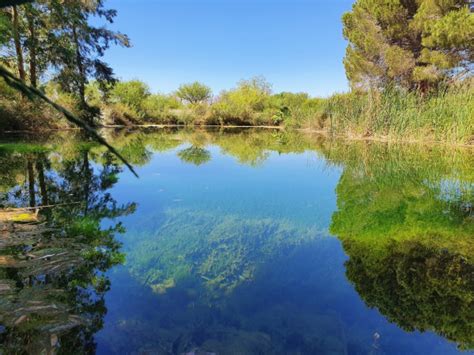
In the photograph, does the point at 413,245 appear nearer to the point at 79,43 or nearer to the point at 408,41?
the point at 408,41

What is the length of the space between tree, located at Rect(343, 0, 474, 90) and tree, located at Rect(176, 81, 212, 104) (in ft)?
99.4

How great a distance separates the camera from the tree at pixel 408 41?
1135 centimetres

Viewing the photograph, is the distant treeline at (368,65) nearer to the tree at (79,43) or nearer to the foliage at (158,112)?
the tree at (79,43)

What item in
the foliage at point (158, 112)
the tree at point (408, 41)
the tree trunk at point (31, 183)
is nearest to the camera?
the tree trunk at point (31, 183)

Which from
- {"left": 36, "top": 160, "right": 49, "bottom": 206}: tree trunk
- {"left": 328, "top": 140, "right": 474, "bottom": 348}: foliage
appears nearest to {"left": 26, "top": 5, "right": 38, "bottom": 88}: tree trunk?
{"left": 36, "top": 160, "right": 49, "bottom": 206}: tree trunk

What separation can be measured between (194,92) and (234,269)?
44774 mm

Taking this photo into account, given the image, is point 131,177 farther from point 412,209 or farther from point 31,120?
point 31,120

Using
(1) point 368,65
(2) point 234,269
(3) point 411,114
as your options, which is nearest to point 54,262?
(2) point 234,269

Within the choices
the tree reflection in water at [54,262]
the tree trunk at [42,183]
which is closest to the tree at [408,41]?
the tree reflection in water at [54,262]

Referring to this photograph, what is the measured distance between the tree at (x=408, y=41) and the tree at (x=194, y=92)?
99.4ft

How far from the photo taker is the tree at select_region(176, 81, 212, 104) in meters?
→ 44.7

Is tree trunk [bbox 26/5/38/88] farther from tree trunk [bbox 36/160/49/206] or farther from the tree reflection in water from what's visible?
the tree reflection in water

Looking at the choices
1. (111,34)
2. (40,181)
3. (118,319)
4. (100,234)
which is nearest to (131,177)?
(40,181)

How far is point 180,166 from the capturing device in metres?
7.46
